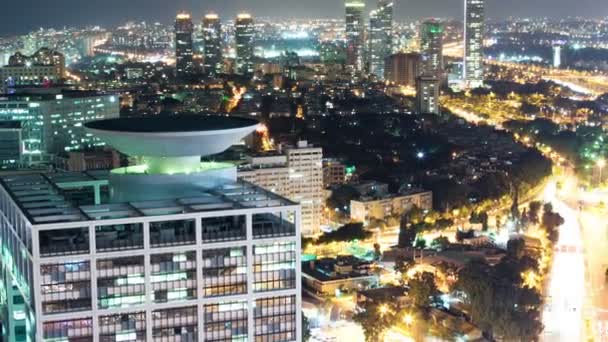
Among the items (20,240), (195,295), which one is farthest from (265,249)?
(20,240)

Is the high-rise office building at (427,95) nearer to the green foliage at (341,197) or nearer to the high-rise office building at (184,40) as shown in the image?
the high-rise office building at (184,40)

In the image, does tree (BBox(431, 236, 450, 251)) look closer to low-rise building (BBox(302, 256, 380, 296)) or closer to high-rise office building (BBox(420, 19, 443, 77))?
low-rise building (BBox(302, 256, 380, 296))

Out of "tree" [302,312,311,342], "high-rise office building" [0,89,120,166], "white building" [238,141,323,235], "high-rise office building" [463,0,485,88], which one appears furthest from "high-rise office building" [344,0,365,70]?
"tree" [302,312,311,342]

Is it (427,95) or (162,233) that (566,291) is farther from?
(427,95)

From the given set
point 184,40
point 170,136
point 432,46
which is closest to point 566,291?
point 170,136

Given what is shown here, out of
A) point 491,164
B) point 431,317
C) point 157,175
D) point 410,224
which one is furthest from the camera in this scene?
point 491,164

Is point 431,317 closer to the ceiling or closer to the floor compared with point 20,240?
closer to the floor

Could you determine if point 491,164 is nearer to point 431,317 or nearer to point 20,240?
point 431,317

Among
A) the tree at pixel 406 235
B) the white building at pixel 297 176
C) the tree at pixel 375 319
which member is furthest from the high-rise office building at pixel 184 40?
the tree at pixel 375 319
